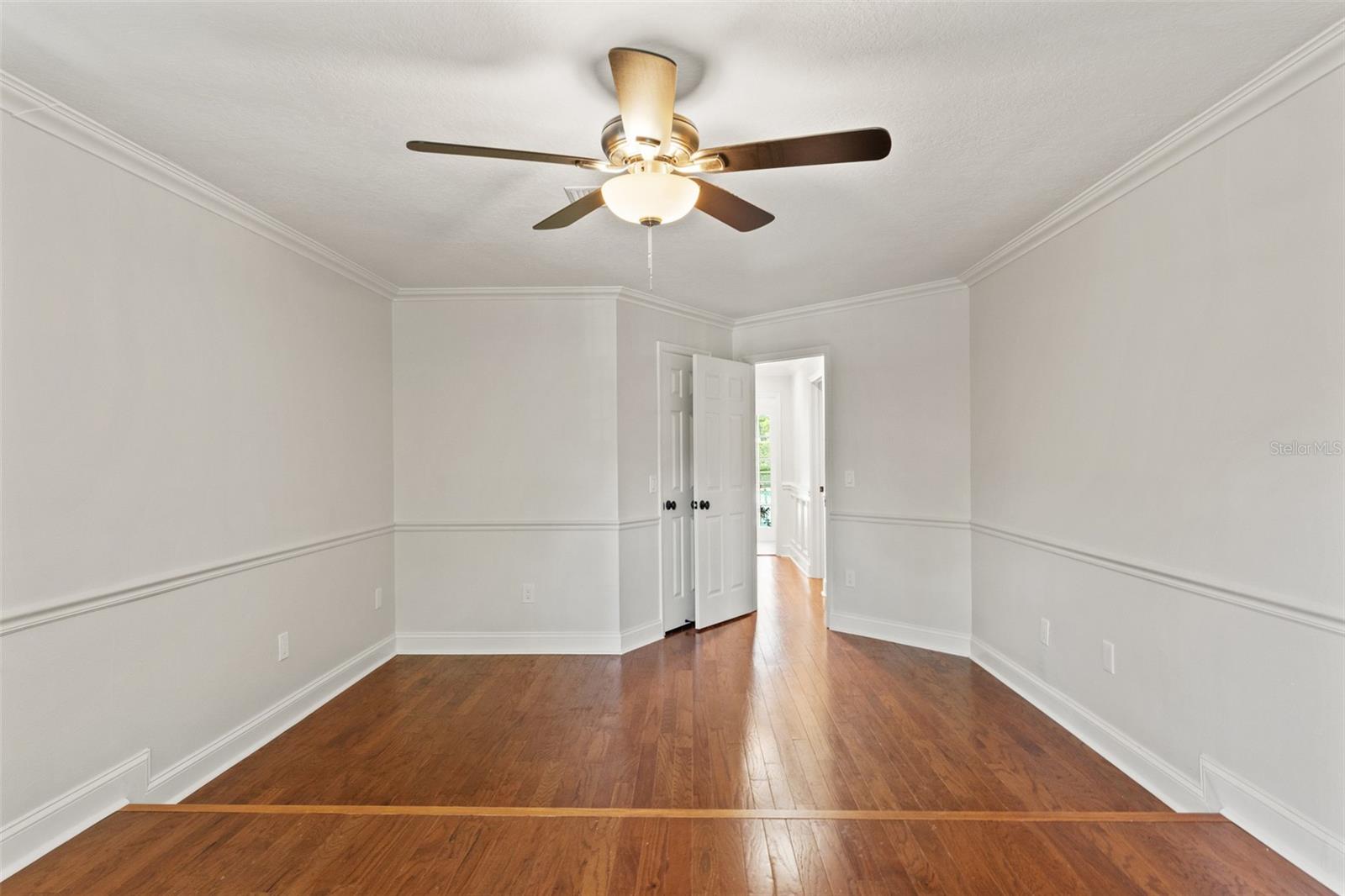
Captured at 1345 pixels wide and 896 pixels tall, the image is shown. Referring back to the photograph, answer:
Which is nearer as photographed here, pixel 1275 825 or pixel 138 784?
pixel 1275 825

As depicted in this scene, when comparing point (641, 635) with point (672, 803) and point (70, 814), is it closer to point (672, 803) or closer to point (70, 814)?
point (672, 803)

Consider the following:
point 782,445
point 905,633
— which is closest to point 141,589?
point 905,633

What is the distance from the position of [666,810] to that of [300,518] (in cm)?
243

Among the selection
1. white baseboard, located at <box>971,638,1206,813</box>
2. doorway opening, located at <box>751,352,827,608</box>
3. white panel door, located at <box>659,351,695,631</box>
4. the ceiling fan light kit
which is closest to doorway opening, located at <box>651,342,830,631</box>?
white panel door, located at <box>659,351,695,631</box>

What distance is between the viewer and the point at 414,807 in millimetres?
2314

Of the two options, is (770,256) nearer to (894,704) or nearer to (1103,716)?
(894,704)

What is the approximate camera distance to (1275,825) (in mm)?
2023

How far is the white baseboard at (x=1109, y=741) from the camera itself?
2.42 m

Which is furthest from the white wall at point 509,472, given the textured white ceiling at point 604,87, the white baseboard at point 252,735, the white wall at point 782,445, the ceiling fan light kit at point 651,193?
the white wall at point 782,445

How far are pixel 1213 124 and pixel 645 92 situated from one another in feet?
6.50

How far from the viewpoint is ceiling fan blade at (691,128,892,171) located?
1.68 metres

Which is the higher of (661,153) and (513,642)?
(661,153)

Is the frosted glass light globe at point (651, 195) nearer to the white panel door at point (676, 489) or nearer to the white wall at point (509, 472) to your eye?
the white wall at point (509, 472)

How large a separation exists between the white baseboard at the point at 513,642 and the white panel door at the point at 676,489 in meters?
0.60
